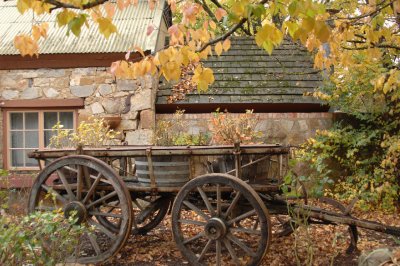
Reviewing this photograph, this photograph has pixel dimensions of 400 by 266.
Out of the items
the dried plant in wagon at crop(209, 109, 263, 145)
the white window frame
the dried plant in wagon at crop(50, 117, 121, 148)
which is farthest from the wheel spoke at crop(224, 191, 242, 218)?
the white window frame

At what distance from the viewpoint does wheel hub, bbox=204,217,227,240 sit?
3.85 metres

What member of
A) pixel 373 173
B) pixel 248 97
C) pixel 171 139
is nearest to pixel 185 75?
pixel 248 97

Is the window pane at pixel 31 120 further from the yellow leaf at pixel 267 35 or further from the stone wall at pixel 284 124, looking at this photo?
the yellow leaf at pixel 267 35

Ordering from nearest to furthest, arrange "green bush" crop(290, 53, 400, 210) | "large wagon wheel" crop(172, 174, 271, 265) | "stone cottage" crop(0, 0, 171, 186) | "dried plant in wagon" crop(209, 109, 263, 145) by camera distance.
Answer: "large wagon wheel" crop(172, 174, 271, 265) → "dried plant in wagon" crop(209, 109, 263, 145) → "green bush" crop(290, 53, 400, 210) → "stone cottage" crop(0, 0, 171, 186)

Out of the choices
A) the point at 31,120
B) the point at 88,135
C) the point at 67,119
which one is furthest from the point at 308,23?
the point at 31,120

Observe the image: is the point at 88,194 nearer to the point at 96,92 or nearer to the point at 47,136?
the point at 96,92

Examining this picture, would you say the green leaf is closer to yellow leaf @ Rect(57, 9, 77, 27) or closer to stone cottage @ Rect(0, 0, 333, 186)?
yellow leaf @ Rect(57, 9, 77, 27)

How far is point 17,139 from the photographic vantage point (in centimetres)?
729

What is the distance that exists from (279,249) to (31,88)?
4690 mm

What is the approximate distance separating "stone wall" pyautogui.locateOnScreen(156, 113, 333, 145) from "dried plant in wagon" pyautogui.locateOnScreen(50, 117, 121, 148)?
3.07 ft

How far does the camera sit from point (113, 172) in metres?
4.05

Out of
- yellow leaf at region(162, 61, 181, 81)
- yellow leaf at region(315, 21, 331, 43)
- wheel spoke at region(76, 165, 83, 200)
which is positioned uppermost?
yellow leaf at region(315, 21, 331, 43)

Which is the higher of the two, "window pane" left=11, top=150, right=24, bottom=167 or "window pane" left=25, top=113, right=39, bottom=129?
"window pane" left=25, top=113, right=39, bottom=129

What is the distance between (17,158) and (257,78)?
14.3 ft
